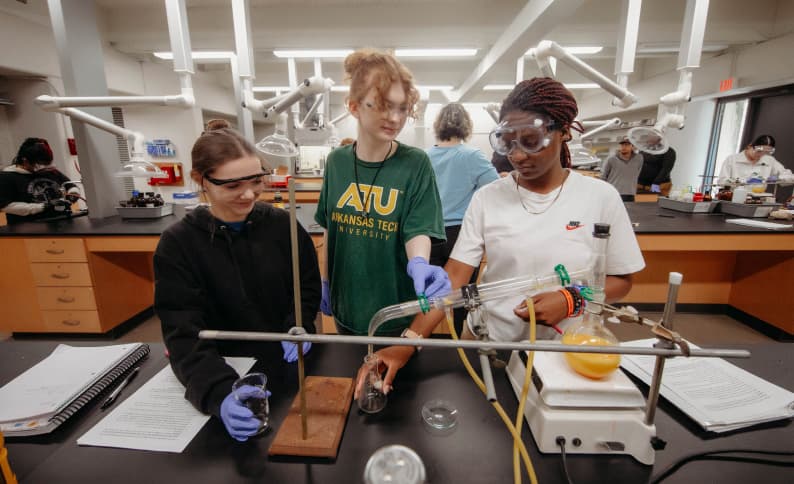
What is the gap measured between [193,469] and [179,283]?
1.58 ft

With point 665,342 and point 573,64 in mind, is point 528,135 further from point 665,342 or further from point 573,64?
point 573,64

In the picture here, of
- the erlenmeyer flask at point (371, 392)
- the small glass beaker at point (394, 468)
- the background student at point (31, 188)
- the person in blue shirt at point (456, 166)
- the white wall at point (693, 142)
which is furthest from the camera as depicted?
the white wall at point (693, 142)

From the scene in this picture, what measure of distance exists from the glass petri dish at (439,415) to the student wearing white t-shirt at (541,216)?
0.24 metres

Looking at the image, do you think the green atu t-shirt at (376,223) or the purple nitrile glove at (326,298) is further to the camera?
the purple nitrile glove at (326,298)

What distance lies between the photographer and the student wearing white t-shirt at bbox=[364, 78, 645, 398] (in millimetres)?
1025

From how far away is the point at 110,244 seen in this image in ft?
8.05

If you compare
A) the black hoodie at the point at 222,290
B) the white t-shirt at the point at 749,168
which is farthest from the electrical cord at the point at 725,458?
the white t-shirt at the point at 749,168

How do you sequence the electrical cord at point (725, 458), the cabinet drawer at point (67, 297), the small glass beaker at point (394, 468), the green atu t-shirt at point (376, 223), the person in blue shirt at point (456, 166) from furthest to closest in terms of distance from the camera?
the cabinet drawer at point (67, 297), the person in blue shirt at point (456, 166), the green atu t-shirt at point (376, 223), the electrical cord at point (725, 458), the small glass beaker at point (394, 468)

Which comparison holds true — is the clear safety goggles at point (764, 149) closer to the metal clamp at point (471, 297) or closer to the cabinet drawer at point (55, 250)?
the metal clamp at point (471, 297)

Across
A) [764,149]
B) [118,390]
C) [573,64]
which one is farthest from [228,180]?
[764,149]

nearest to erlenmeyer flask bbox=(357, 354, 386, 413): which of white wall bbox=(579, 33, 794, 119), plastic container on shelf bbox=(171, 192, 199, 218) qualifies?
plastic container on shelf bbox=(171, 192, 199, 218)

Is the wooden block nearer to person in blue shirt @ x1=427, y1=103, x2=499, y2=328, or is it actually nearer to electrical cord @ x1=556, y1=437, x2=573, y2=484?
electrical cord @ x1=556, y1=437, x2=573, y2=484

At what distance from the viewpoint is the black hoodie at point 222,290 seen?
812 mm

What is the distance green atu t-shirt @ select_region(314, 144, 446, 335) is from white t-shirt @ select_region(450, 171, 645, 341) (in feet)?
0.59
